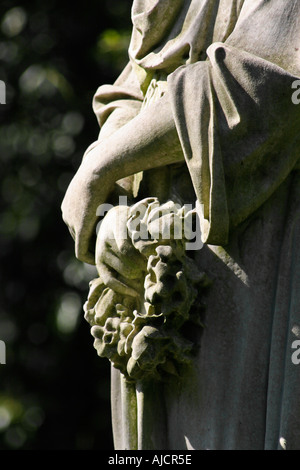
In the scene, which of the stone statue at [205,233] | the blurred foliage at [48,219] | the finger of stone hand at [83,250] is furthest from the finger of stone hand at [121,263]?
the blurred foliage at [48,219]

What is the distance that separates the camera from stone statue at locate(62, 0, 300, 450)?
343 centimetres

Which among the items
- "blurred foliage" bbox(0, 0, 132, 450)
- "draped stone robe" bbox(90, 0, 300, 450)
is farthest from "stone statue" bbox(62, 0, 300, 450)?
"blurred foliage" bbox(0, 0, 132, 450)

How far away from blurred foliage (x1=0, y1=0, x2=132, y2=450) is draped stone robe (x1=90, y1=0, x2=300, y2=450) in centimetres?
471

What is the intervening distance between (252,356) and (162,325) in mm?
279

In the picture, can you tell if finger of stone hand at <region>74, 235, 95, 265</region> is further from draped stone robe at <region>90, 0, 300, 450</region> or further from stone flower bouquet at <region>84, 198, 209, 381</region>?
draped stone robe at <region>90, 0, 300, 450</region>

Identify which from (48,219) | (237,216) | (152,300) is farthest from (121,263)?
(48,219)

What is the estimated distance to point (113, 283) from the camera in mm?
3607

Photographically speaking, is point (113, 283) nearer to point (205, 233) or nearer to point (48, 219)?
point (205, 233)

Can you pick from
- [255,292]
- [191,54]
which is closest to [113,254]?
[255,292]

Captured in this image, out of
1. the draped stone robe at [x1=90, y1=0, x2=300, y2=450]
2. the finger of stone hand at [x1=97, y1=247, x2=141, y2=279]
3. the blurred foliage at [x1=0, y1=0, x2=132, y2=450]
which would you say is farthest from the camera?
the blurred foliage at [x1=0, y1=0, x2=132, y2=450]

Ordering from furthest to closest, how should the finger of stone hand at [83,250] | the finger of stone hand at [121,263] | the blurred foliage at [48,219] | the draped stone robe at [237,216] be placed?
the blurred foliage at [48,219]
the finger of stone hand at [83,250]
the finger of stone hand at [121,263]
the draped stone robe at [237,216]

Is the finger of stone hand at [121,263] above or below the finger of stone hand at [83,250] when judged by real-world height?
below

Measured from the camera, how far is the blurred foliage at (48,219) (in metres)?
8.78

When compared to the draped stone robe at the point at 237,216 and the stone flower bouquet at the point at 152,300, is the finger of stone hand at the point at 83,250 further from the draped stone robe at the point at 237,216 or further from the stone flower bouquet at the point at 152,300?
the draped stone robe at the point at 237,216
